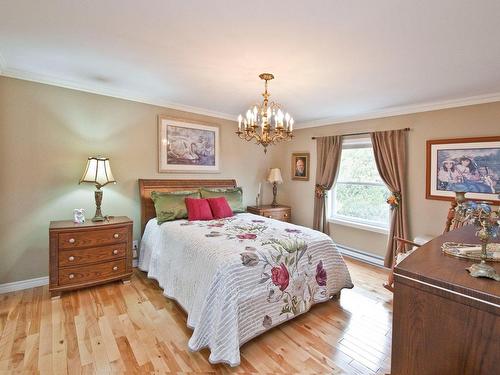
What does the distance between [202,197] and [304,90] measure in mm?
1971

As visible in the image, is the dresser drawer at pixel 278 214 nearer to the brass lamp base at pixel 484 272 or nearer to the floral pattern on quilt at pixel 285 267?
the floral pattern on quilt at pixel 285 267

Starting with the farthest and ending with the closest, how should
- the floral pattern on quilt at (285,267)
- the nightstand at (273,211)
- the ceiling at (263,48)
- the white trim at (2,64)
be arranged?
1. the nightstand at (273,211)
2. the white trim at (2,64)
3. the floral pattern on quilt at (285,267)
4. the ceiling at (263,48)

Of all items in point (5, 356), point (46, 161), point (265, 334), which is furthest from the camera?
point (46, 161)

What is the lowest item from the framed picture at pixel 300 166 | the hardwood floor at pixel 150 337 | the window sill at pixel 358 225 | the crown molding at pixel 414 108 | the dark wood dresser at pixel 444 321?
the hardwood floor at pixel 150 337

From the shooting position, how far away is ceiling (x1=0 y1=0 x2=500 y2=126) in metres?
1.52

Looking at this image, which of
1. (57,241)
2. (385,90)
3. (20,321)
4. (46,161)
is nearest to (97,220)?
(57,241)

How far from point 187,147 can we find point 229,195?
984mm

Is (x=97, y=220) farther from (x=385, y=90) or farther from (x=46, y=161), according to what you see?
(x=385, y=90)

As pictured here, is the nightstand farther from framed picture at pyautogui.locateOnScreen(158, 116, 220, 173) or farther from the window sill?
framed picture at pyautogui.locateOnScreen(158, 116, 220, 173)

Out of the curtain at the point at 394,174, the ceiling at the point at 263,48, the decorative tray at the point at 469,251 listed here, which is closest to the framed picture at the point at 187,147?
the ceiling at the point at 263,48

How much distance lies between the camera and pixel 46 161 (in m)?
2.78

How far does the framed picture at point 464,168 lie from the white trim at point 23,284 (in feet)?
15.7

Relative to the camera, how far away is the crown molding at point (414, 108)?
111 inches

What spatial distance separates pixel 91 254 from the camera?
8.80 feet
